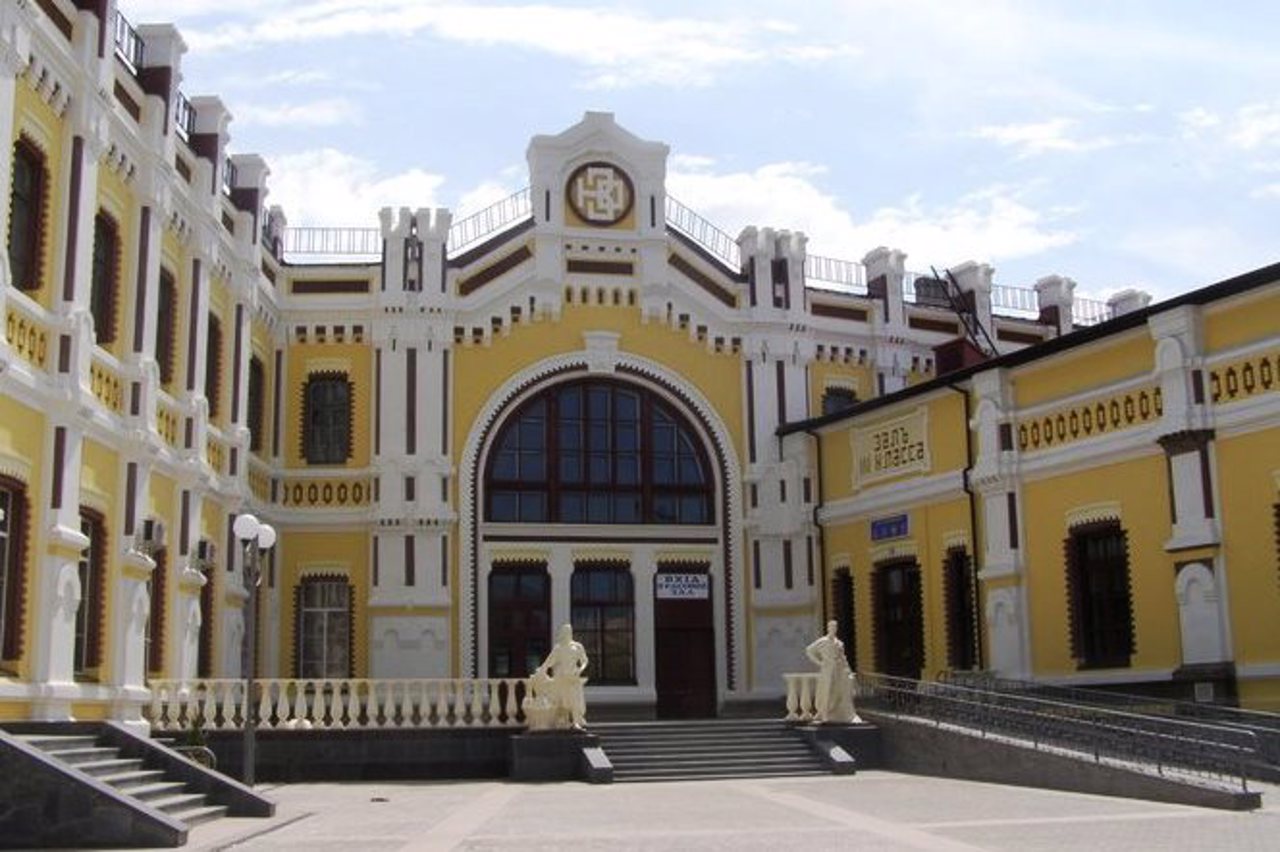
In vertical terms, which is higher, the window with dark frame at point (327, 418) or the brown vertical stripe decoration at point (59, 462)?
the window with dark frame at point (327, 418)

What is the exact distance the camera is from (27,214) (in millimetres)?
18797

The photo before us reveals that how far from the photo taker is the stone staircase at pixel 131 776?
16406 millimetres

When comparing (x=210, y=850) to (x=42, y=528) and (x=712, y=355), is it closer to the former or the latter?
(x=42, y=528)

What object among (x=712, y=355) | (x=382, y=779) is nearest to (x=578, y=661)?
(x=382, y=779)

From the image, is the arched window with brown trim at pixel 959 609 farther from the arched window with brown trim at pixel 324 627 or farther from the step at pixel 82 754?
the step at pixel 82 754

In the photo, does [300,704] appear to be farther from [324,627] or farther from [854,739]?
[854,739]

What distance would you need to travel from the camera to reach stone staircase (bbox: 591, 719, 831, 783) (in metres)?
24.2

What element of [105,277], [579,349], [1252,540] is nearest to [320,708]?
[105,277]

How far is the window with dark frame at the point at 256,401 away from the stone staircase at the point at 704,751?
974 centimetres

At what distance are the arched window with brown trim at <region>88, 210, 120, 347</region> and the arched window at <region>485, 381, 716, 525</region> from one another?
1152cm

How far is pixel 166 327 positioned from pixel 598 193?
1179cm

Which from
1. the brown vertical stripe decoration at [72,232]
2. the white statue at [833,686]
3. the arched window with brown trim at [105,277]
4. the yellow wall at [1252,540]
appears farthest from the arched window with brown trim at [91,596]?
the yellow wall at [1252,540]

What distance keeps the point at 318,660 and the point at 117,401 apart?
10.7 metres

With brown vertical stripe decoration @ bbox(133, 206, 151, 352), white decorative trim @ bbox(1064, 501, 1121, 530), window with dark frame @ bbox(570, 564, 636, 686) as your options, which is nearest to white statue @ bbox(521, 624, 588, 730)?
window with dark frame @ bbox(570, 564, 636, 686)
